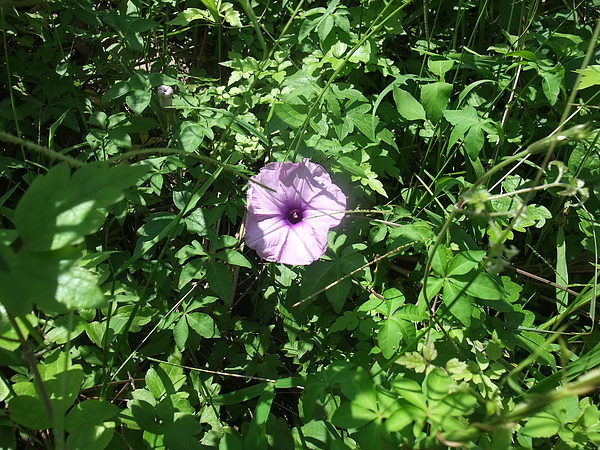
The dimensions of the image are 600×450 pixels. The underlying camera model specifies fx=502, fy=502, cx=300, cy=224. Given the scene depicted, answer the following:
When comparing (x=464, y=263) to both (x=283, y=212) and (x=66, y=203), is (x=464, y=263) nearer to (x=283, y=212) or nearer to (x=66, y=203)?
(x=283, y=212)

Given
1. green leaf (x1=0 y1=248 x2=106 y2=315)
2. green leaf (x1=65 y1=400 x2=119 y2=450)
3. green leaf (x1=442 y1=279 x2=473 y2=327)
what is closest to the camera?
green leaf (x1=0 y1=248 x2=106 y2=315)

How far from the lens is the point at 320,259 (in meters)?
1.66

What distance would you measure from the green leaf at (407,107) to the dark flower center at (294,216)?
1.67 feet

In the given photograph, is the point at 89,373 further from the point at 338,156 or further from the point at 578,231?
the point at 578,231

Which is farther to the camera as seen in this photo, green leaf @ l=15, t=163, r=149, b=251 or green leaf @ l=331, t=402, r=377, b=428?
green leaf @ l=331, t=402, r=377, b=428

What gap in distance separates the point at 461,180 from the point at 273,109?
0.68m

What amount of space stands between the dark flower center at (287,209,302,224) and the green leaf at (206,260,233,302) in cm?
34

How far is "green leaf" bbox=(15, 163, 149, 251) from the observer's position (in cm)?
74

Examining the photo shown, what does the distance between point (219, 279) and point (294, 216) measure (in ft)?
1.31

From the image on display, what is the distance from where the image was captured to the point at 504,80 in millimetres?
1879

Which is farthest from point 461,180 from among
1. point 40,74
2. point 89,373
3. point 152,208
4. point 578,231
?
point 40,74

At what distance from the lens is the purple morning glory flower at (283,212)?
1.59 meters

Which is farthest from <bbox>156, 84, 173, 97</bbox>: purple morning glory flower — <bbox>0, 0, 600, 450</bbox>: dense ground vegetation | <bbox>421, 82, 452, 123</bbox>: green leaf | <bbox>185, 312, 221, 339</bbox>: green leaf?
<bbox>421, 82, 452, 123</bbox>: green leaf

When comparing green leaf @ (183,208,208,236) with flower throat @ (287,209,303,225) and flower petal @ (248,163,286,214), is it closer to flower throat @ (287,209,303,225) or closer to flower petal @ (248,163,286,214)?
flower petal @ (248,163,286,214)
